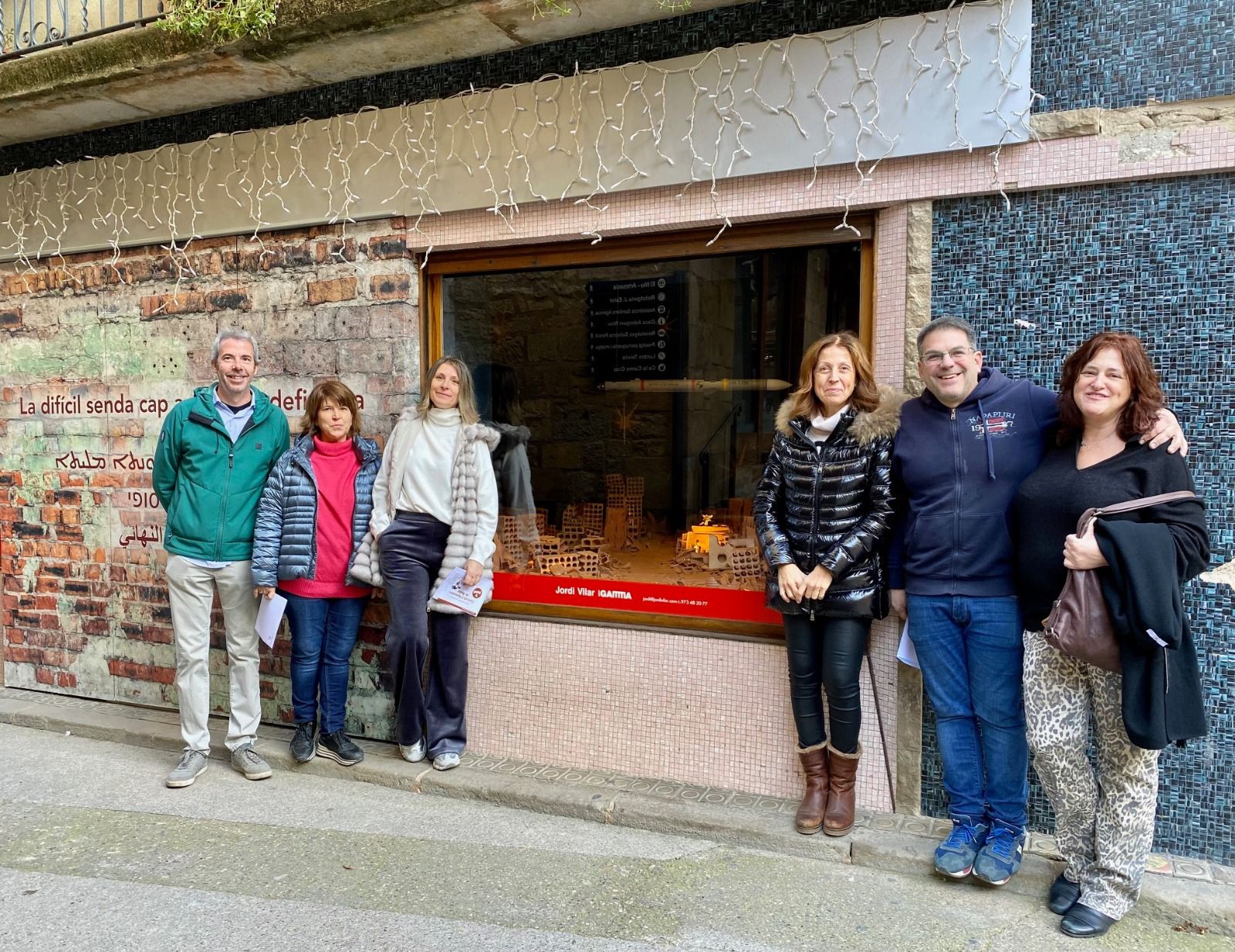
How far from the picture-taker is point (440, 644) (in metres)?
4.31

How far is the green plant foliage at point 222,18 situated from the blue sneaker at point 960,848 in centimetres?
458

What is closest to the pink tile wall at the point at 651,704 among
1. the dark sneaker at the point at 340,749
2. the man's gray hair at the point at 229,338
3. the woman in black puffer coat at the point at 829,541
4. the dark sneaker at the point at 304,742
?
the woman in black puffer coat at the point at 829,541

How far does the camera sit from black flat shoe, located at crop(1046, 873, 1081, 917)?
3.08 m

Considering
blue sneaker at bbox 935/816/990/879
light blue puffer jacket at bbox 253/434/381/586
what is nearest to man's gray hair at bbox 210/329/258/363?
light blue puffer jacket at bbox 253/434/381/586

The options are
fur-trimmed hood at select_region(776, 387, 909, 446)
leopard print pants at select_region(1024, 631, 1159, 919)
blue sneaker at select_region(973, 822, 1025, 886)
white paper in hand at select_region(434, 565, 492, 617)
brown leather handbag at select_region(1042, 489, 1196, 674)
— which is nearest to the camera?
brown leather handbag at select_region(1042, 489, 1196, 674)

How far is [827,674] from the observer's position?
358cm

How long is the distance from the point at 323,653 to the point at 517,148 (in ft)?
8.92

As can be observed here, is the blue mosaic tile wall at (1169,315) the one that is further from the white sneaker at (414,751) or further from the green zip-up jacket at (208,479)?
the green zip-up jacket at (208,479)

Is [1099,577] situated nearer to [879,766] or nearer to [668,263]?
[879,766]

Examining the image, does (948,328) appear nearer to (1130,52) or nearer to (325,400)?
(1130,52)

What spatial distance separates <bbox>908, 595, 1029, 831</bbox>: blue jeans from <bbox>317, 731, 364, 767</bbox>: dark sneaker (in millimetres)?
2798

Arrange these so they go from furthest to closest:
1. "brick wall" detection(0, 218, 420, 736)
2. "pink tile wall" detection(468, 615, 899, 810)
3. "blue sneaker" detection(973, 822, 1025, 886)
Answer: "brick wall" detection(0, 218, 420, 736) < "pink tile wall" detection(468, 615, 899, 810) < "blue sneaker" detection(973, 822, 1025, 886)

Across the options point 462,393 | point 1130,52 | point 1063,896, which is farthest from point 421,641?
point 1130,52

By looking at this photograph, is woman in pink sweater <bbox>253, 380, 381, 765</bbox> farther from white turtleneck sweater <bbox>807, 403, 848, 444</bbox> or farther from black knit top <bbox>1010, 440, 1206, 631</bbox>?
black knit top <bbox>1010, 440, 1206, 631</bbox>
